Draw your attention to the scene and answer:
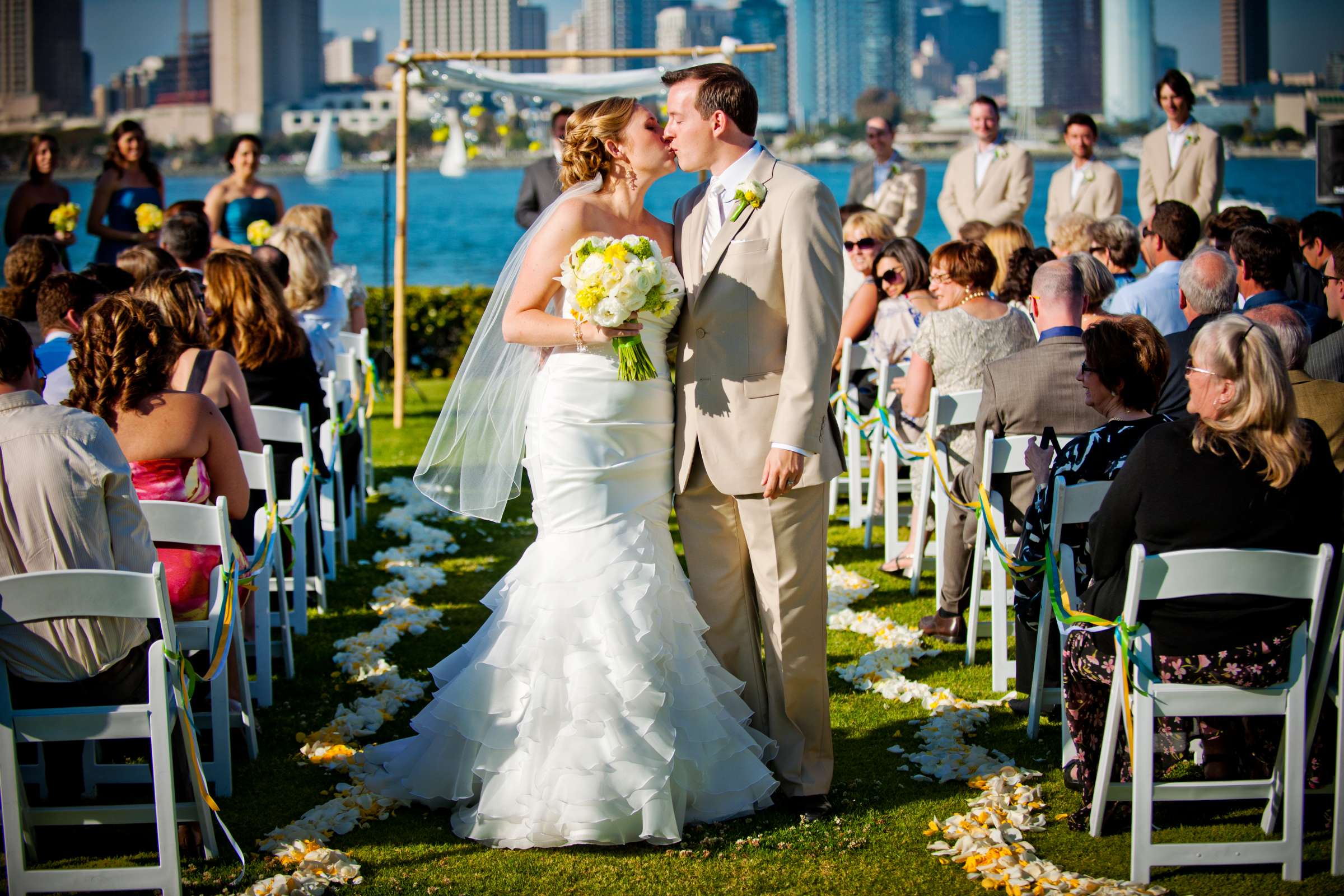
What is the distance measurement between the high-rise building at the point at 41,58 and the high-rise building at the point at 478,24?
A: 49976 millimetres

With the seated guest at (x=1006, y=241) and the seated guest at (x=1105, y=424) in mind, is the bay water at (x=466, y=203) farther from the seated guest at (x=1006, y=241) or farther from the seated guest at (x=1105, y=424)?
the seated guest at (x=1105, y=424)

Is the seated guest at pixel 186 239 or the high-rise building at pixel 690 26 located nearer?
the seated guest at pixel 186 239

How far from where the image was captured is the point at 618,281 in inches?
131

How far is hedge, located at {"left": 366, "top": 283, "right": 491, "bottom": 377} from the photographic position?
563 inches

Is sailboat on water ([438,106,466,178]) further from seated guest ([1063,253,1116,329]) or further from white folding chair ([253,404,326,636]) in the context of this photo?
seated guest ([1063,253,1116,329])

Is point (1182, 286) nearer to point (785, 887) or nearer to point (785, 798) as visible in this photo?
point (785, 798)

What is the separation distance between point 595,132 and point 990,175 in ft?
23.8

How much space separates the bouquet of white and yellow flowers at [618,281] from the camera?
3334 millimetres

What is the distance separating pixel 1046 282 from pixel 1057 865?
2.49m

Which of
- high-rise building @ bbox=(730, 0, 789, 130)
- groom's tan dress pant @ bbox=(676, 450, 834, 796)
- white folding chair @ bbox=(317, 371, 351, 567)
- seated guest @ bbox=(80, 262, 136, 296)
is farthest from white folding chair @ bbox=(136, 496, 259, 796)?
high-rise building @ bbox=(730, 0, 789, 130)

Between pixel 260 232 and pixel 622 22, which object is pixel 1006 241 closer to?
pixel 260 232

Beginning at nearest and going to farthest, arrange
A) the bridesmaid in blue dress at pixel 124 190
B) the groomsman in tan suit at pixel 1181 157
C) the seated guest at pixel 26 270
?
1. the seated guest at pixel 26 270
2. the groomsman in tan suit at pixel 1181 157
3. the bridesmaid in blue dress at pixel 124 190

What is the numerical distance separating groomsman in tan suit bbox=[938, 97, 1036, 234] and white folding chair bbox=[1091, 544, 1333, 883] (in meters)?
7.30

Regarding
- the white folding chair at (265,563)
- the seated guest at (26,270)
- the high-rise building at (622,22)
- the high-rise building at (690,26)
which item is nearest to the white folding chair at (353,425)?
the seated guest at (26,270)
